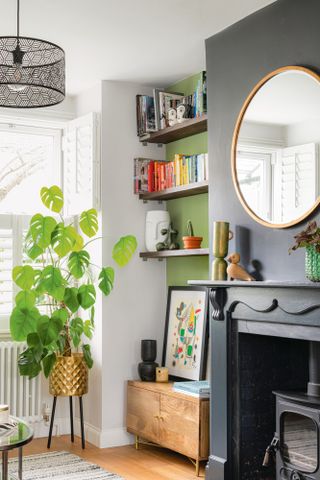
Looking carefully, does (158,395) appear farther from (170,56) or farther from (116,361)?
(170,56)

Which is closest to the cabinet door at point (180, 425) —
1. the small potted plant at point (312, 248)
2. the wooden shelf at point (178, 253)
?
the wooden shelf at point (178, 253)

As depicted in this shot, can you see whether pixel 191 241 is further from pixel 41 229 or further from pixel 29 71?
pixel 29 71

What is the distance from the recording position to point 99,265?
5.16 metres

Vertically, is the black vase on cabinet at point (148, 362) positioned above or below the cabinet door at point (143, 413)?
above

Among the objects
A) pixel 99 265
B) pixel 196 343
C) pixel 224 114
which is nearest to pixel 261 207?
pixel 224 114

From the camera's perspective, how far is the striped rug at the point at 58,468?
4.28m

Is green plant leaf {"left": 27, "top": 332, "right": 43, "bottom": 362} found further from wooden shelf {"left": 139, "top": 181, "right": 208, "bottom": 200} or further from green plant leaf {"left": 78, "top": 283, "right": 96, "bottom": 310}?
wooden shelf {"left": 139, "top": 181, "right": 208, "bottom": 200}

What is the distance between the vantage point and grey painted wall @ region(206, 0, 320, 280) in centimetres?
354

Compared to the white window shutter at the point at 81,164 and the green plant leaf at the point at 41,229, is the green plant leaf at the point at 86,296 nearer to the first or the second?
the green plant leaf at the point at 41,229

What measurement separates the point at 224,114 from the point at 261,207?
686 mm

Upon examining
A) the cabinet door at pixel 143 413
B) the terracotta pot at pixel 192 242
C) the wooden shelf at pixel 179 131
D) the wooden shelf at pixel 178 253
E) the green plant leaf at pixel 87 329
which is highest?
the wooden shelf at pixel 179 131

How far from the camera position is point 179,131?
4934 millimetres

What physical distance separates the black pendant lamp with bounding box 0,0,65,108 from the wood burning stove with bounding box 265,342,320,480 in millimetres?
1884

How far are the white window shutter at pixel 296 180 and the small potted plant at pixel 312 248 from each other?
22 cm
